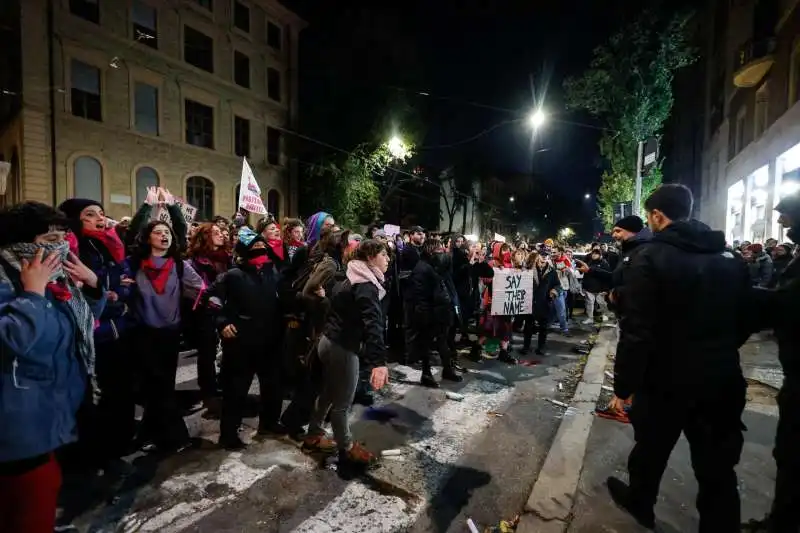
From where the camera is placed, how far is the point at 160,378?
4.09 metres

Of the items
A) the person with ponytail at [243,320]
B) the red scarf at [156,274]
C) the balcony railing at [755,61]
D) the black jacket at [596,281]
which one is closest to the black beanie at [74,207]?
the red scarf at [156,274]

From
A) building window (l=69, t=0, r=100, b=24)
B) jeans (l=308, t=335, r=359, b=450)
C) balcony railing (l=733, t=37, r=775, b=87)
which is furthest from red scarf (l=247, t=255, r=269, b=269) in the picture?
balcony railing (l=733, t=37, r=775, b=87)

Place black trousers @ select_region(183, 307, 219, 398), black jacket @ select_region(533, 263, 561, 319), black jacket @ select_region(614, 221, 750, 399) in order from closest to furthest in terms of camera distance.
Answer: black jacket @ select_region(614, 221, 750, 399), black trousers @ select_region(183, 307, 219, 398), black jacket @ select_region(533, 263, 561, 319)

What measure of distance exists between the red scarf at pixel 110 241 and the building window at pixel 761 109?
67.2 feet

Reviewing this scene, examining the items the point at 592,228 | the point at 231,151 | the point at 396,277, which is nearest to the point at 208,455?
the point at 396,277

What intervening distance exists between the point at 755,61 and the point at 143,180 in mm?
24157

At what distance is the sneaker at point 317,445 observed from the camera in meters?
4.16

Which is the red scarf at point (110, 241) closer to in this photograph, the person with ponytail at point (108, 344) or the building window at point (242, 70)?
the person with ponytail at point (108, 344)

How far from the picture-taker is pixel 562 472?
3.91 m

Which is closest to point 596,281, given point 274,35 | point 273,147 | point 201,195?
point 201,195

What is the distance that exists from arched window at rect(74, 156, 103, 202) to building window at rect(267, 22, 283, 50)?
12.8m

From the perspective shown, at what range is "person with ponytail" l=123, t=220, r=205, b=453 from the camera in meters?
3.98

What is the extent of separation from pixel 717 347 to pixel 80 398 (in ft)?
11.7

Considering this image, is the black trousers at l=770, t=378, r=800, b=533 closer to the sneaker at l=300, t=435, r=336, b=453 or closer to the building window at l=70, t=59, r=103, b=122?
the sneaker at l=300, t=435, r=336, b=453
